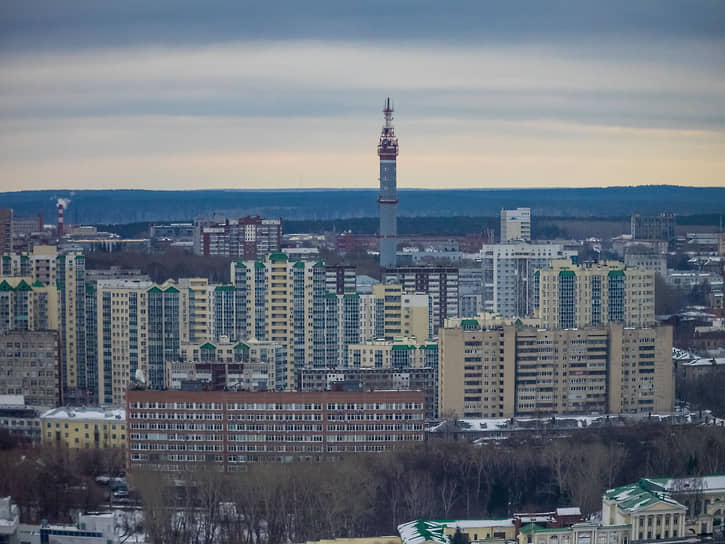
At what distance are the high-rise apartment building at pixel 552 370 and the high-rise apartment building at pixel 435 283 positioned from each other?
5.17 m

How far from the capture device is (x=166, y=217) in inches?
2226

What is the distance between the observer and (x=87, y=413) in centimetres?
1848

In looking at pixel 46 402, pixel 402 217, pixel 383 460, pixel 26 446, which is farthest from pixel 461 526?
pixel 402 217

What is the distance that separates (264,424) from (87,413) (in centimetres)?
235

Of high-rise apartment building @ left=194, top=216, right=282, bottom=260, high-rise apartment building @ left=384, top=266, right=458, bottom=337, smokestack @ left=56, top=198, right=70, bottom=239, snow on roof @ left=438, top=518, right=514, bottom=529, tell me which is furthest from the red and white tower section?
snow on roof @ left=438, top=518, right=514, bottom=529

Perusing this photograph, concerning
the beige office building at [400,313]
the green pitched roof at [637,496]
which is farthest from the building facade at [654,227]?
the green pitched roof at [637,496]

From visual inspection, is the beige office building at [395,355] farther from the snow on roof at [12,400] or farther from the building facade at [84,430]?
the snow on roof at [12,400]

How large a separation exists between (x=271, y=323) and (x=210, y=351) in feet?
6.57

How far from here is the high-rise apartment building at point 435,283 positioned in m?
25.6

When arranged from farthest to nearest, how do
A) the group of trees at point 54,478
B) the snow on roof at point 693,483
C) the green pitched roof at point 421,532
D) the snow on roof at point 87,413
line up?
the snow on roof at point 87,413 → the group of trees at point 54,478 → the snow on roof at point 693,483 → the green pitched roof at point 421,532

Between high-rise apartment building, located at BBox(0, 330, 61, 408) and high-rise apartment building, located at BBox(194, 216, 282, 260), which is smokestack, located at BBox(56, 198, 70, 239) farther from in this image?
high-rise apartment building, located at BBox(0, 330, 61, 408)

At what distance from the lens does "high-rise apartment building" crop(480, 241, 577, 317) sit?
2755 centimetres

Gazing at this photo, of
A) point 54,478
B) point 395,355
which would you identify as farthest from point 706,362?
point 54,478

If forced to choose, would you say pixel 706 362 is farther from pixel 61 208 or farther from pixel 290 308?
pixel 61 208
